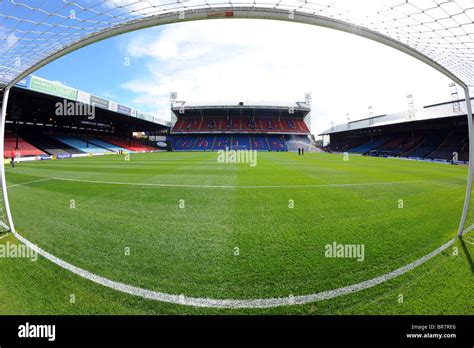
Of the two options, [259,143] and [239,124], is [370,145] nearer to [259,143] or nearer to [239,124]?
[259,143]

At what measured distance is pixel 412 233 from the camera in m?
5.07

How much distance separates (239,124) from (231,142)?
30.9 ft

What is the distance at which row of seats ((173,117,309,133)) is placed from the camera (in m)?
77.4

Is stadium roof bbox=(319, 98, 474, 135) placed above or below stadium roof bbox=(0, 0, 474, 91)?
above

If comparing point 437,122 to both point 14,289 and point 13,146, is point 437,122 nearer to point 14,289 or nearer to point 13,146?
point 14,289

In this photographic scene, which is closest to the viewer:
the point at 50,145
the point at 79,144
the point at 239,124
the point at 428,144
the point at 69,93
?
the point at 69,93

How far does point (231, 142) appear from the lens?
73.4 m

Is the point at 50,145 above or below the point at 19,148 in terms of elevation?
above

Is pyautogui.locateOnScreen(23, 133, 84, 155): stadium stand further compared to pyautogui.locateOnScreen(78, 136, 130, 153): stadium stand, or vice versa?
pyautogui.locateOnScreen(78, 136, 130, 153): stadium stand

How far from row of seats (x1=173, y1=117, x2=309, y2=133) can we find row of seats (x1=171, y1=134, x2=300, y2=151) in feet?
9.54

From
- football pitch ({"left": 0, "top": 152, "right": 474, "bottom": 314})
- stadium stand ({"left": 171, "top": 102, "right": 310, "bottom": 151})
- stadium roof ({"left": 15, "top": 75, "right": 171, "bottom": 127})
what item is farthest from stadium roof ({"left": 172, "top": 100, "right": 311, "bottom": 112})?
football pitch ({"left": 0, "top": 152, "right": 474, "bottom": 314})

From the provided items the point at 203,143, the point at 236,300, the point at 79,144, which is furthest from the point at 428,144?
the point at 79,144

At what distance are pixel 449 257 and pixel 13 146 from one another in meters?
51.2

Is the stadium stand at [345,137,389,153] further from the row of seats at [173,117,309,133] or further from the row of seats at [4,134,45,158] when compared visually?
the row of seats at [4,134,45,158]
